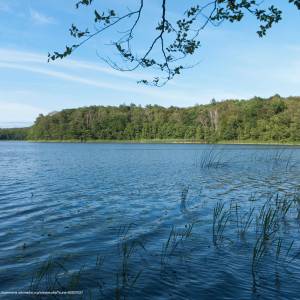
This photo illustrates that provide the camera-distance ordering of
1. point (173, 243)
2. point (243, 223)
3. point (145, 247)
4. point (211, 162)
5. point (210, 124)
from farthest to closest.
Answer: point (210, 124), point (211, 162), point (243, 223), point (173, 243), point (145, 247)

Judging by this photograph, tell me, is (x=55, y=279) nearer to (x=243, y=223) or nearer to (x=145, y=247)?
(x=145, y=247)

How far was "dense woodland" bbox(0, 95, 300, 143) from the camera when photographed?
13288 centimetres

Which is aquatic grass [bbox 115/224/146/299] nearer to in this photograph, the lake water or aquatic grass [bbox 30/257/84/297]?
the lake water

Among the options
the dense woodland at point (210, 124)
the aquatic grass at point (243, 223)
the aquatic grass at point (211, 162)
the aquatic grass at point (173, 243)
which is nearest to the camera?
the aquatic grass at point (173, 243)

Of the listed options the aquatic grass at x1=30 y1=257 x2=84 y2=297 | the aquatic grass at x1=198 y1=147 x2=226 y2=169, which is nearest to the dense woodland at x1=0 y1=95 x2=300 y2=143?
the aquatic grass at x1=198 y1=147 x2=226 y2=169

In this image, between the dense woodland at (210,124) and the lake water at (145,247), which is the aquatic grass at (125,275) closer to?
the lake water at (145,247)

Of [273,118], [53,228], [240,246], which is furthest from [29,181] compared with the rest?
[273,118]

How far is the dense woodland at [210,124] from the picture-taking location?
133m

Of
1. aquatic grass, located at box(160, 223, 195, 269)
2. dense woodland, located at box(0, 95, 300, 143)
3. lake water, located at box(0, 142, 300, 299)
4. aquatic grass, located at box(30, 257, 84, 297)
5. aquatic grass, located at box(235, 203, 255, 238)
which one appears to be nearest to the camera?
aquatic grass, located at box(30, 257, 84, 297)

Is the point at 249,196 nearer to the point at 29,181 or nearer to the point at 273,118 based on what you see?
the point at 29,181

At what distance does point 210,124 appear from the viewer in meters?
169

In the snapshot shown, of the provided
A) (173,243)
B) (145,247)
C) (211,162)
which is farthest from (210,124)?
(145,247)

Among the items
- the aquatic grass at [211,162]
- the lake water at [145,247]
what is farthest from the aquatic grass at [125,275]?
the aquatic grass at [211,162]

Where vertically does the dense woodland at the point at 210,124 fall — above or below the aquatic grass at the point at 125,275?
above
